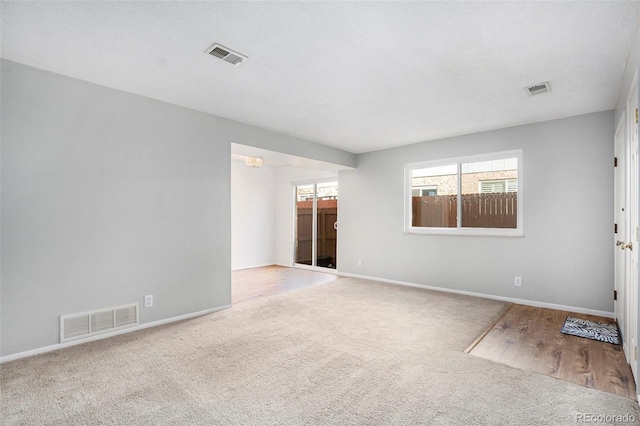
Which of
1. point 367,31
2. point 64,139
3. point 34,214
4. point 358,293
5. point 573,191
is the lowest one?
point 358,293

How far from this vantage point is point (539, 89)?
10.3ft

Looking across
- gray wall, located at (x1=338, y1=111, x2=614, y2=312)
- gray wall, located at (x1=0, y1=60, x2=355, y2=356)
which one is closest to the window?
gray wall, located at (x1=338, y1=111, x2=614, y2=312)

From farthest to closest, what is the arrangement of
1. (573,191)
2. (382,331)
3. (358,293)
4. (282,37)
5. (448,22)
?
(358,293) → (573,191) → (382,331) → (282,37) → (448,22)

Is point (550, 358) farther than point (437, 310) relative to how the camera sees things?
No

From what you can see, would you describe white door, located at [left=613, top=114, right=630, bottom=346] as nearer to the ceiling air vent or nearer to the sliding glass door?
the ceiling air vent

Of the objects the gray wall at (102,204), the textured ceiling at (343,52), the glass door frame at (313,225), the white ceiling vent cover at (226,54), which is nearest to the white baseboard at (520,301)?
the glass door frame at (313,225)

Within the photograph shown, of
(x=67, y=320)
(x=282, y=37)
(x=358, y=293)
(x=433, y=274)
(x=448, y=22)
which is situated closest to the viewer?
(x=448, y=22)

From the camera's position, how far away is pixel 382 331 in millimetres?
3223

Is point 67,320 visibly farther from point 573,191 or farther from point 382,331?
point 573,191

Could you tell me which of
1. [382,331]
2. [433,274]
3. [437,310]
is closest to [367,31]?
[382,331]

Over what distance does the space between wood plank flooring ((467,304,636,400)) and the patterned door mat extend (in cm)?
8

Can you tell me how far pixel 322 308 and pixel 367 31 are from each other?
3.11 metres

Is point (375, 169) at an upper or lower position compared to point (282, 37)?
lower

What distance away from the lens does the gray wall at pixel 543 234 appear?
12.5ft
